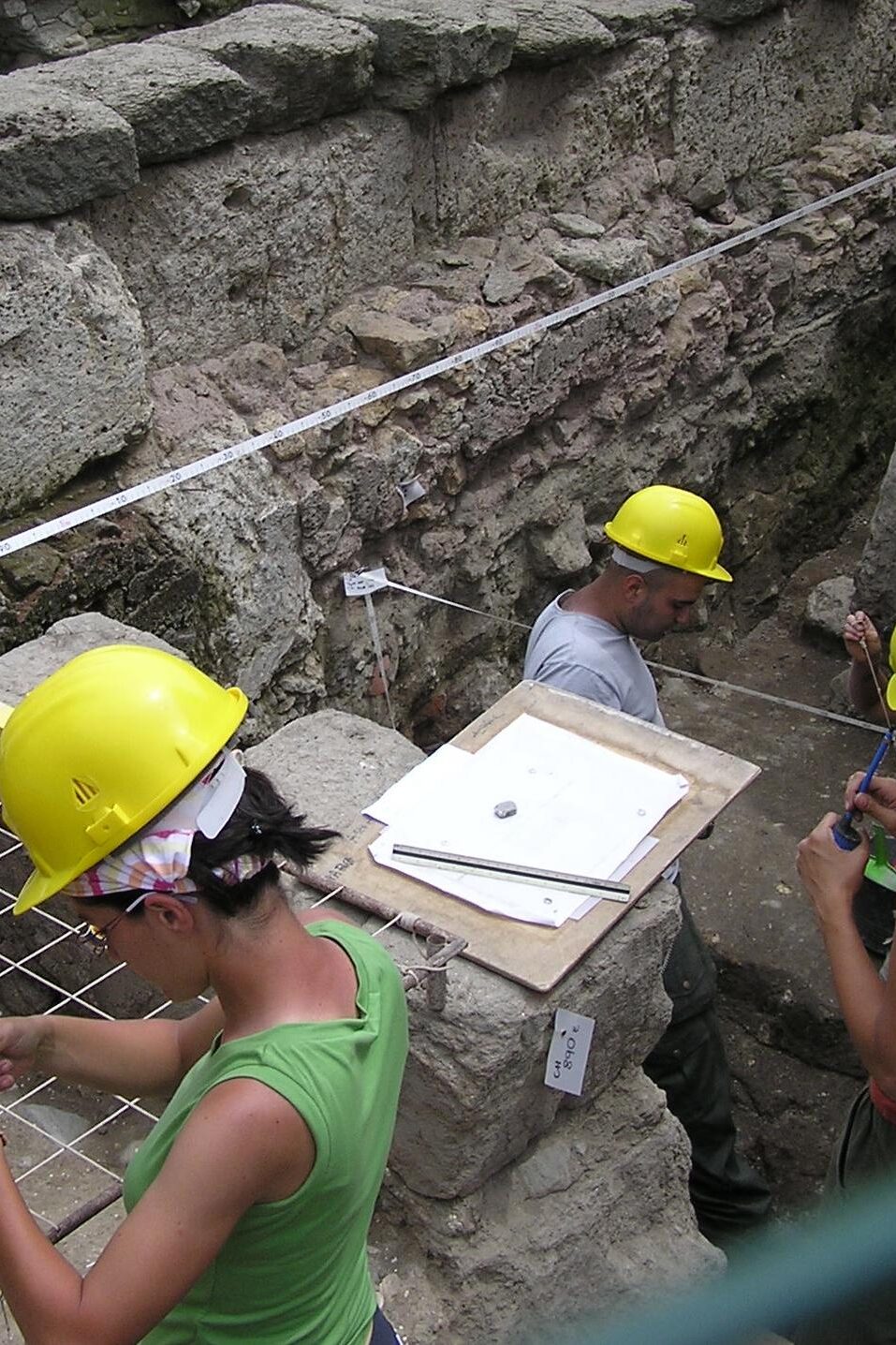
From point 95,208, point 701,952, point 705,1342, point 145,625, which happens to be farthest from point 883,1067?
point 95,208

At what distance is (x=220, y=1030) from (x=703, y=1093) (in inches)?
84.7

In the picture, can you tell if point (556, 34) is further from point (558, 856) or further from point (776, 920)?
point (558, 856)

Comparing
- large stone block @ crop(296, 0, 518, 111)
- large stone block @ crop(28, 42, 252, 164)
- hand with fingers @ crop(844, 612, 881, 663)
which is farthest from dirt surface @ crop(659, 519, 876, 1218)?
large stone block @ crop(28, 42, 252, 164)

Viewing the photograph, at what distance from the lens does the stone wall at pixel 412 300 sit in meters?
3.79

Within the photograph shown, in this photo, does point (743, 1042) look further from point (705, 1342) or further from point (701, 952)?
point (705, 1342)

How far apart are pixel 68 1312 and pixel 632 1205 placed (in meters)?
1.53

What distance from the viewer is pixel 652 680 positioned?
382 centimetres

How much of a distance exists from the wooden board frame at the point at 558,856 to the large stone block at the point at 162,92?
2019 mm

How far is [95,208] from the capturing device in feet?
12.8

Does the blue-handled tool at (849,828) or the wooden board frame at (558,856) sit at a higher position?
the wooden board frame at (558,856)

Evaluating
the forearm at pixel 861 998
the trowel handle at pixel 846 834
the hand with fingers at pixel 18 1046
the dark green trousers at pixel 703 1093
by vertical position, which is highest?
the hand with fingers at pixel 18 1046

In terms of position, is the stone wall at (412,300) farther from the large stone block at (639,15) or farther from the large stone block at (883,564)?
the large stone block at (883,564)

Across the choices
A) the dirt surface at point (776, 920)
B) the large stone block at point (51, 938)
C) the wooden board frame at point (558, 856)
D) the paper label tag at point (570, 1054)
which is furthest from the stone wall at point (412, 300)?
the paper label tag at point (570, 1054)

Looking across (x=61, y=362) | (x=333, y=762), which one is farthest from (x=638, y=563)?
(x=61, y=362)
